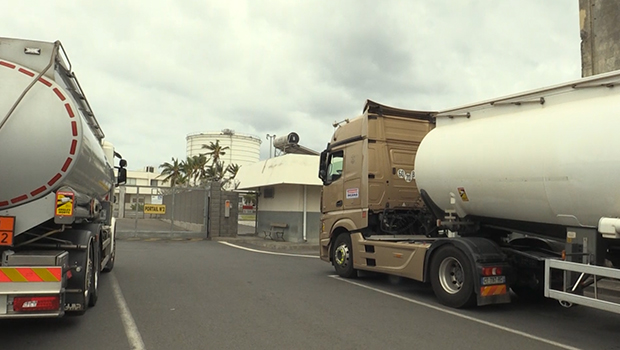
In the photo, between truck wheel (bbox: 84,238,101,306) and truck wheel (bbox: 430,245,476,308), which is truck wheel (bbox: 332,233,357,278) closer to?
truck wheel (bbox: 430,245,476,308)

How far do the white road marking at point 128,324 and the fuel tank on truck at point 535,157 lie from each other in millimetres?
5411

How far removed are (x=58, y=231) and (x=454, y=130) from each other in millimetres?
6311

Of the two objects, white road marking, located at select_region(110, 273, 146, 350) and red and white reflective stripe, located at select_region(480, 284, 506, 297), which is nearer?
white road marking, located at select_region(110, 273, 146, 350)

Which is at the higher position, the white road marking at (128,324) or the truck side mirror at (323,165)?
the truck side mirror at (323,165)

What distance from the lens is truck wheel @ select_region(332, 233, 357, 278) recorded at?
35.6 ft

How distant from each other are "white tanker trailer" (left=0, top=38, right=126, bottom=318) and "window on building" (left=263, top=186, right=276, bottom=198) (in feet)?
57.9

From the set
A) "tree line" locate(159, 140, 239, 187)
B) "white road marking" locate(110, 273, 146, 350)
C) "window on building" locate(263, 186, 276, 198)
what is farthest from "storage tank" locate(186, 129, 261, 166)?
"white road marking" locate(110, 273, 146, 350)

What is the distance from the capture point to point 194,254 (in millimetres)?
15805

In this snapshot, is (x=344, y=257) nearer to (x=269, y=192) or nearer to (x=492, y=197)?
(x=492, y=197)

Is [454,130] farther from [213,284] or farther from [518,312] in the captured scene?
[213,284]

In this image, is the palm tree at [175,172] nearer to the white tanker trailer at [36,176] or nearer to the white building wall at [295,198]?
the white building wall at [295,198]

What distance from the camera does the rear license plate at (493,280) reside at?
7.25m

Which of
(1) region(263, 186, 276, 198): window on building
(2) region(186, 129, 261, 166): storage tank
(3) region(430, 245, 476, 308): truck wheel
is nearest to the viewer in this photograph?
(3) region(430, 245, 476, 308): truck wheel

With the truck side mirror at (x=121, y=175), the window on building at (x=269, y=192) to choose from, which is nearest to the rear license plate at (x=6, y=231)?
the truck side mirror at (x=121, y=175)
